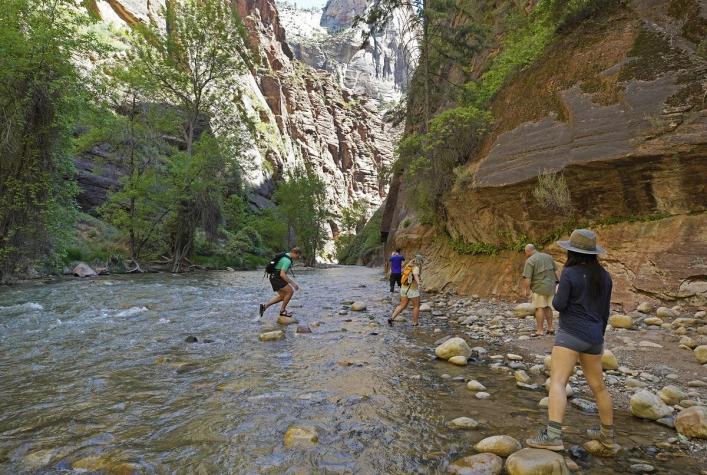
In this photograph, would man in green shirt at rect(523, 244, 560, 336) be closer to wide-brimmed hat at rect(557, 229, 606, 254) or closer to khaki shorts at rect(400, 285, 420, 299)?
khaki shorts at rect(400, 285, 420, 299)

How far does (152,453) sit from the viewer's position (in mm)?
3377

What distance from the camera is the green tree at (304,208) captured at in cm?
5381

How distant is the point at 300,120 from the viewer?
349ft

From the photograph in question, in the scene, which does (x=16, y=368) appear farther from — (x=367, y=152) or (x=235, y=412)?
(x=367, y=152)

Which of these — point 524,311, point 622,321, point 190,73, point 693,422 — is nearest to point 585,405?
point 693,422

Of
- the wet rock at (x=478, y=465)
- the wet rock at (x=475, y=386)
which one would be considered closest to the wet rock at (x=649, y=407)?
the wet rock at (x=475, y=386)

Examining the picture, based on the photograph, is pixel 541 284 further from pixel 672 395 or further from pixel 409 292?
pixel 672 395

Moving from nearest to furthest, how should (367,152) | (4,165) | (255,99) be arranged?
(4,165) < (255,99) < (367,152)

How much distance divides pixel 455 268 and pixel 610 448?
39.7 feet

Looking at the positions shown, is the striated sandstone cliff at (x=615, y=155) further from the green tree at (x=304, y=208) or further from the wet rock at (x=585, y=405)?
the green tree at (x=304, y=208)

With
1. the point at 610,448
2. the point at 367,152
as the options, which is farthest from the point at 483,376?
the point at 367,152

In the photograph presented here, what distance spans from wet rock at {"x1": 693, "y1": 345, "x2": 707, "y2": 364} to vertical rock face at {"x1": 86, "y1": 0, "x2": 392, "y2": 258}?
54.9 meters

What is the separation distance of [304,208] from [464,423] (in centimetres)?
5235

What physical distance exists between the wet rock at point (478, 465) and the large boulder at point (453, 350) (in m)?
3.21
